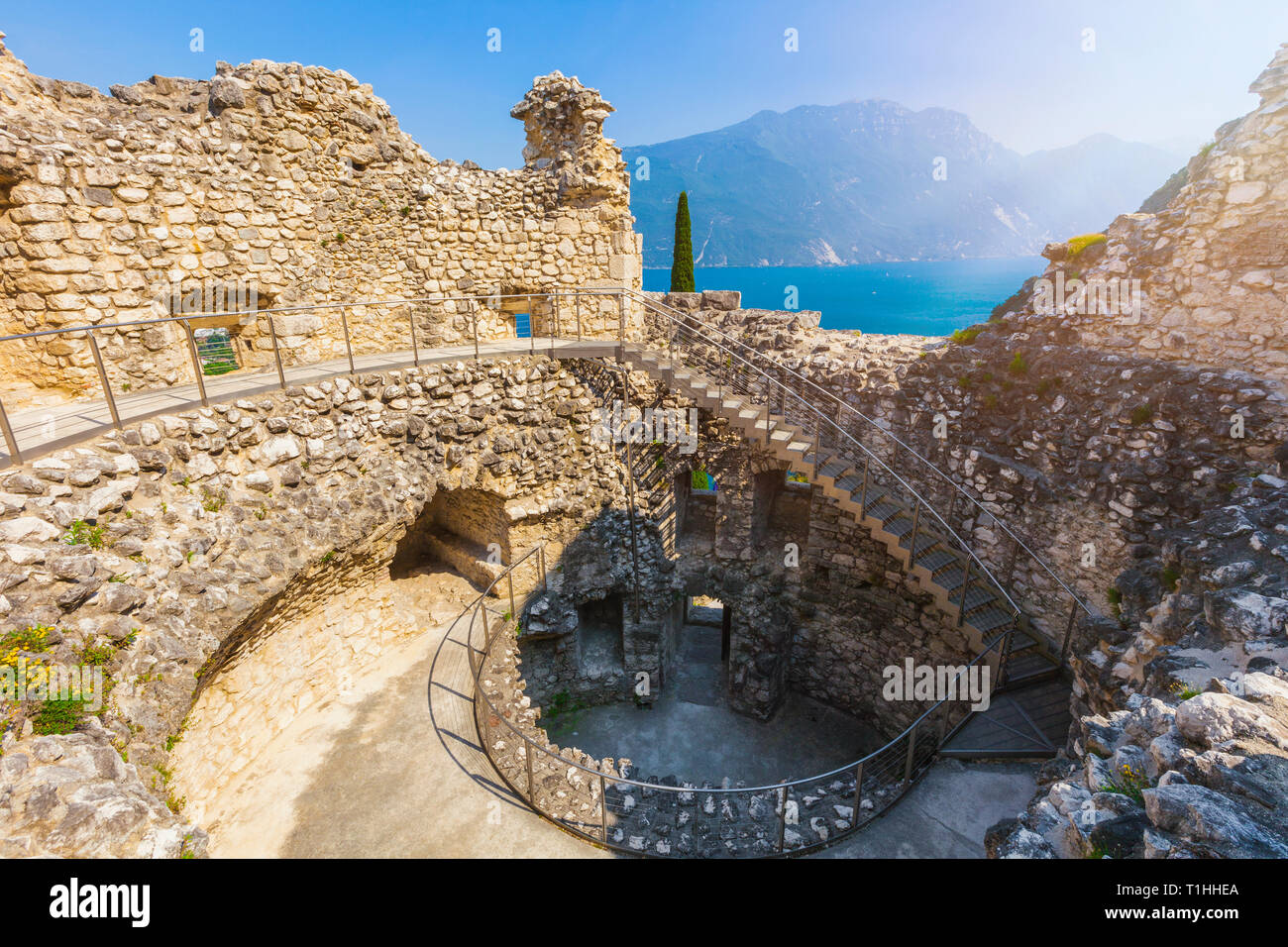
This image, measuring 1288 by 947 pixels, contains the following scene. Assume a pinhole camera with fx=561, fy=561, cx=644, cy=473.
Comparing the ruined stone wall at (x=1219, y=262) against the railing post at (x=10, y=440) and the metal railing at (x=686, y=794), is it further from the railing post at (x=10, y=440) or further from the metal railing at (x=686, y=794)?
the railing post at (x=10, y=440)

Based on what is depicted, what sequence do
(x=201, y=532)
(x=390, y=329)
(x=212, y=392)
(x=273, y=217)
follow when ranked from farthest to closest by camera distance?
1. (x=390, y=329)
2. (x=273, y=217)
3. (x=212, y=392)
4. (x=201, y=532)

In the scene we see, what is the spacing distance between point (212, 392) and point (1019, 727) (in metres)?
11.5

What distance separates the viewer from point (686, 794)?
8906 millimetres

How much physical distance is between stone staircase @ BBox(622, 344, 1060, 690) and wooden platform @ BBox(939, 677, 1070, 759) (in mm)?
231

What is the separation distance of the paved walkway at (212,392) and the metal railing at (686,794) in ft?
15.5

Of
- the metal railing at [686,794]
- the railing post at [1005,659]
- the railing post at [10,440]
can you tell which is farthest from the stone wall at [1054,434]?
the railing post at [10,440]

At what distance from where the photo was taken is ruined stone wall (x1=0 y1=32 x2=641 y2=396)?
7320 mm

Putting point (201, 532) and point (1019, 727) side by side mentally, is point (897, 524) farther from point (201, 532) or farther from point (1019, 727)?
point (201, 532)

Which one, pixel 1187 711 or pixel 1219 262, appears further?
pixel 1219 262

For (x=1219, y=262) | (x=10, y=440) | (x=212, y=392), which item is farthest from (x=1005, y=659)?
(x=212, y=392)
